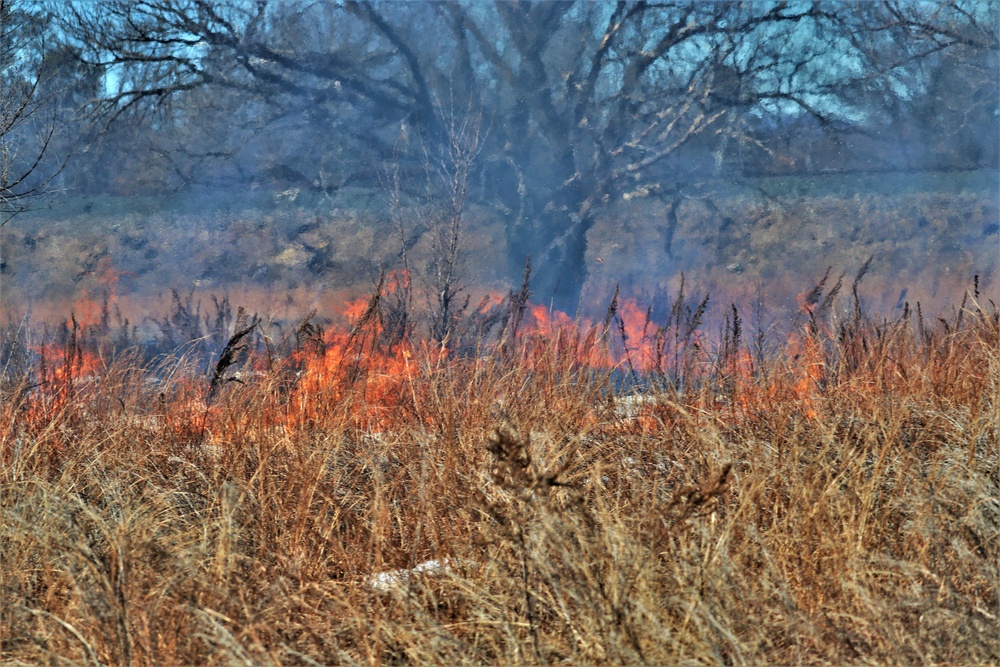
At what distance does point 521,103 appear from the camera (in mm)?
7609

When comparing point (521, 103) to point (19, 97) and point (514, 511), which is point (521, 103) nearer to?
point (19, 97)

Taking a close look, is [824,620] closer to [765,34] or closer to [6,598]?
[6,598]

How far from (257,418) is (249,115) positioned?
18.4ft

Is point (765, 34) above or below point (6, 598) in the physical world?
above

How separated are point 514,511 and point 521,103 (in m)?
5.96

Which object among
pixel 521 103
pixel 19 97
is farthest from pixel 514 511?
pixel 521 103

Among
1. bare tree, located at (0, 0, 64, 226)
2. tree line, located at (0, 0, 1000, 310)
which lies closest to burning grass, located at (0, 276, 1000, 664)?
bare tree, located at (0, 0, 64, 226)

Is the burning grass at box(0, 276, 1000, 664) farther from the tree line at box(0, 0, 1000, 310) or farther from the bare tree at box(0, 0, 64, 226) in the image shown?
the tree line at box(0, 0, 1000, 310)

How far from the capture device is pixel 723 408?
10.3 ft

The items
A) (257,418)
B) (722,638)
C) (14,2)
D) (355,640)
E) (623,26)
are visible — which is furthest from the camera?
(623,26)

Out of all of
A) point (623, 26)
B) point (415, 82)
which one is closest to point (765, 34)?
point (623, 26)

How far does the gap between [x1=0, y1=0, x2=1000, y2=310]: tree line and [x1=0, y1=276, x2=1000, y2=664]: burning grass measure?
12.7 ft

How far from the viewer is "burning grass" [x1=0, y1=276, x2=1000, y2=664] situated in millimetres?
1890

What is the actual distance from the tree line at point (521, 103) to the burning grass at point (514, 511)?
3.88 meters
